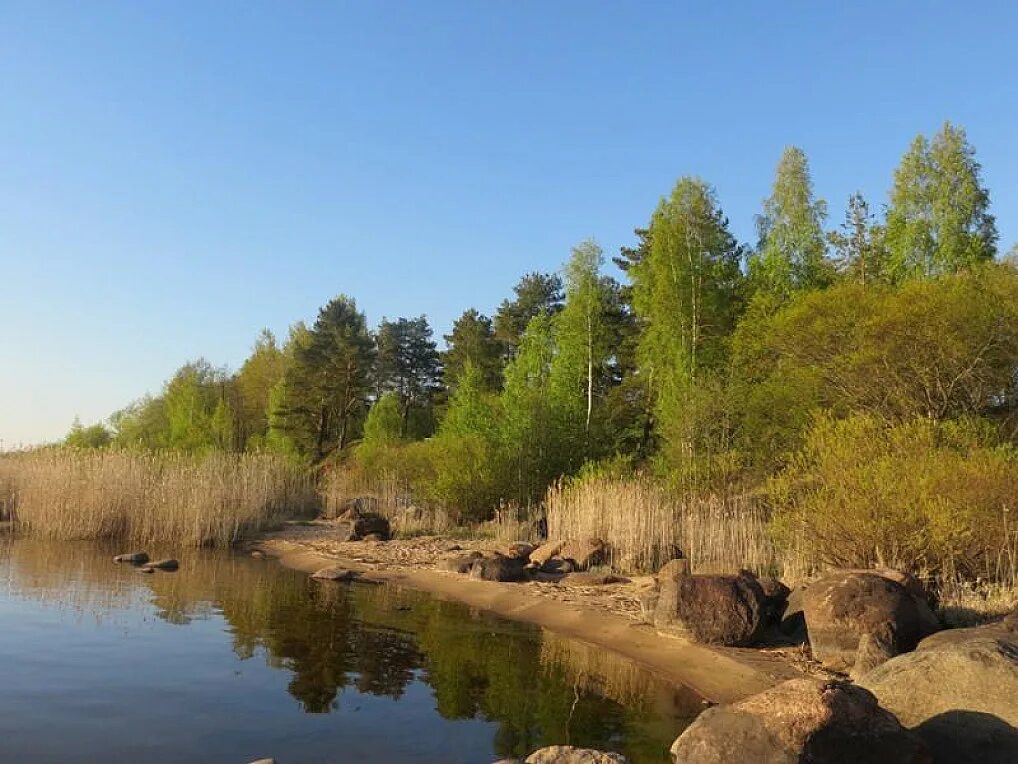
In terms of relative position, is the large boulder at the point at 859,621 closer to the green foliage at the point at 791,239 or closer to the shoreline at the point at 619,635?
the shoreline at the point at 619,635

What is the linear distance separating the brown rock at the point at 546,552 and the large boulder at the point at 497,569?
0.61m

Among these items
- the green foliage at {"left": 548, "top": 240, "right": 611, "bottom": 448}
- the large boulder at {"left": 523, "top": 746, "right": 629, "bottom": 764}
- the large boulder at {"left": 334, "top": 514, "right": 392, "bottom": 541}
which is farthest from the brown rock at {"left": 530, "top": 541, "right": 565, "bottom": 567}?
the green foliage at {"left": 548, "top": 240, "right": 611, "bottom": 448}

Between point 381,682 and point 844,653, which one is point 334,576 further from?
point 844,653

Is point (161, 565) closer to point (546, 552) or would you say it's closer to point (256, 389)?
point (546, 552)

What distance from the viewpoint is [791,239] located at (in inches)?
1253

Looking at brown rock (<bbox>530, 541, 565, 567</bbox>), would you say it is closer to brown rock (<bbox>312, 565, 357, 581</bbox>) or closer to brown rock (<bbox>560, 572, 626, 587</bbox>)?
brown rock (<bbox>560, 572, 626, 587</bbox>)

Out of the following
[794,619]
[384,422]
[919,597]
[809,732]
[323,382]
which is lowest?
[794,619]

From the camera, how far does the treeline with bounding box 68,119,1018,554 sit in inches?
701

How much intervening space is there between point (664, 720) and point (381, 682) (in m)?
3.01

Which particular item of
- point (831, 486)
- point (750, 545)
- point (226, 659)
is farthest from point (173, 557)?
point (831, 486)

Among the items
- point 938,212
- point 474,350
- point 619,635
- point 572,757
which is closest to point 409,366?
point 474,350

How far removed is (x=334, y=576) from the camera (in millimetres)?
15062

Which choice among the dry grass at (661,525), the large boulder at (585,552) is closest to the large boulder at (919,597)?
the dry grass at (661,525)

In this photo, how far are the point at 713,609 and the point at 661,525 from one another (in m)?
4.90
